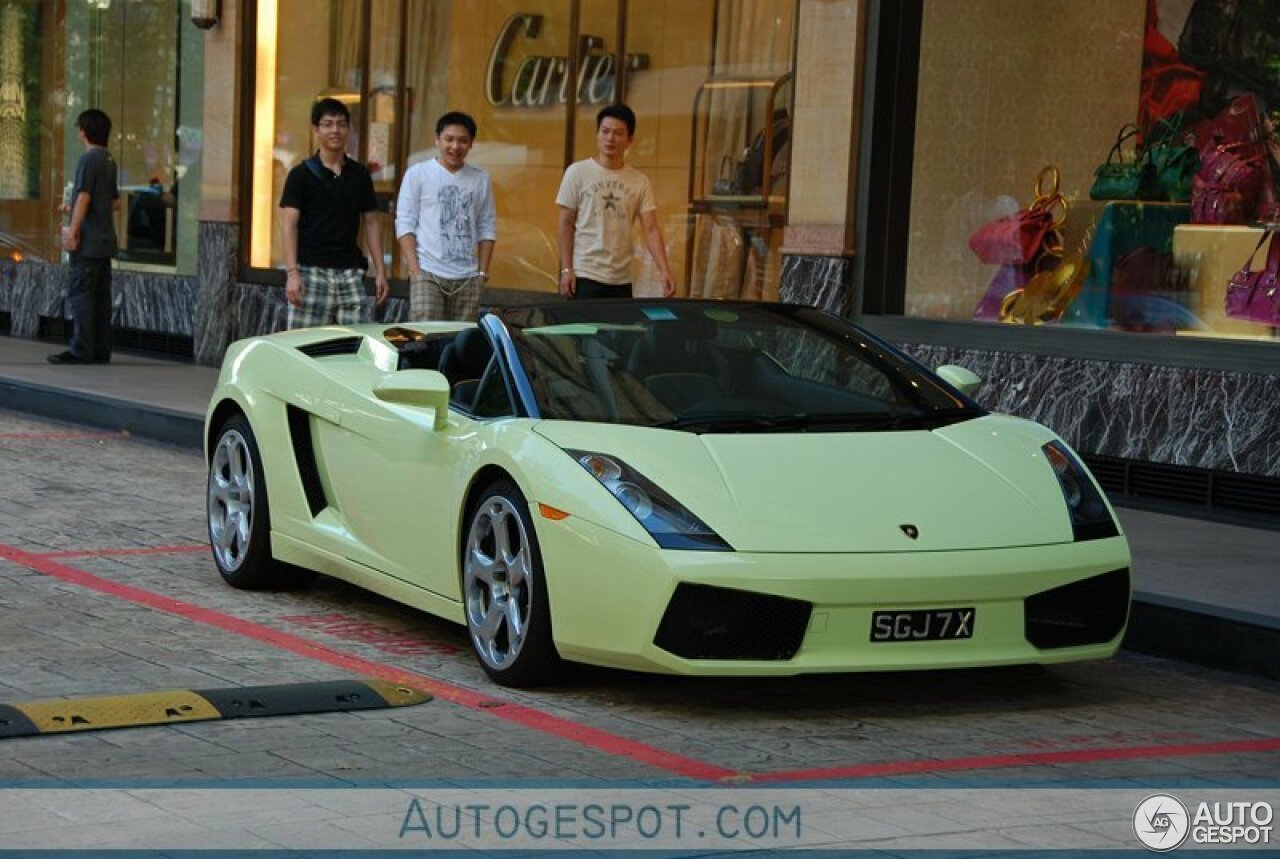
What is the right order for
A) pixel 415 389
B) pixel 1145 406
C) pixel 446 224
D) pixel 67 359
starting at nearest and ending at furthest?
pixel 415 389
pixel 1145 406
pixel 446 224
pixel 67 359

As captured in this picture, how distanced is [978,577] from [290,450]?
291 cm

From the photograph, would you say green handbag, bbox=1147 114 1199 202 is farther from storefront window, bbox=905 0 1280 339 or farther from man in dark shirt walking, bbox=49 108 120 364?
man in dark shirt walking, bbox=49 108 120 364

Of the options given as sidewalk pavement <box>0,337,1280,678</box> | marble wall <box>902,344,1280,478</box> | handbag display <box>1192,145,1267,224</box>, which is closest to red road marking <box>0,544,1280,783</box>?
sidewalk pavement <box>0,337,1280,678</box>

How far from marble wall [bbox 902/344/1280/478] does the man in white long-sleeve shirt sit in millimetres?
2698

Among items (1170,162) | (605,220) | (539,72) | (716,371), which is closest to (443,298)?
(605,220)

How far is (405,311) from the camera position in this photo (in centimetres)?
1653

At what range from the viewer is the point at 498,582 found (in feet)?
22.8

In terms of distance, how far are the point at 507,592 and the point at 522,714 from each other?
0.51m

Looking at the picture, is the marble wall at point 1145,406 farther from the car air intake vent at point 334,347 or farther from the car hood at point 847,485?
the car air intake vent at point 334,347

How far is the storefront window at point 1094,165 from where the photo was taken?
11.9 m

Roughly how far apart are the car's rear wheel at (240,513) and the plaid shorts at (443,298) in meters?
3.31

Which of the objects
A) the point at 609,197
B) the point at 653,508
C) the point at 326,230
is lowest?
the point at 653,508

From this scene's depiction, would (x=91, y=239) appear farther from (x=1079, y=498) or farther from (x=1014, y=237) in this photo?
(x=1079, y=498)

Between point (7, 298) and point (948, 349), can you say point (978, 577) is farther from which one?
point (7, 298)
